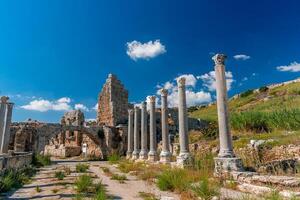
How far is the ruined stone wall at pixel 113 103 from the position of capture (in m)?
37.3

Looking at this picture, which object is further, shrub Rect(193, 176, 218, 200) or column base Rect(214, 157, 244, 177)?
column base Rect(214, 157, 244, 177)

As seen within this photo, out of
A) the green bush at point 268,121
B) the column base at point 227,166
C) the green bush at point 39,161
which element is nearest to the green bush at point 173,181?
the column base at point 227,166

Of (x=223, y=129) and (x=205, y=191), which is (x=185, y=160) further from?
(x=205, y=191)

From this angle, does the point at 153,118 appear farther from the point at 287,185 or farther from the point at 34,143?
the point at 34,143

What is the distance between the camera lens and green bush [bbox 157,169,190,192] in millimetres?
8578

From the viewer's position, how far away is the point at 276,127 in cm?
1811

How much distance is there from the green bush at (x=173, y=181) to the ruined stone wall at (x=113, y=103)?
27.7m

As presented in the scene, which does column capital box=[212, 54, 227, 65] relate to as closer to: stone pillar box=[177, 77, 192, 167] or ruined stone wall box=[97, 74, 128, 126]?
stone pillar box=[177, 77, 192, 167]

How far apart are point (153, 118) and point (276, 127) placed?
836 centimetres

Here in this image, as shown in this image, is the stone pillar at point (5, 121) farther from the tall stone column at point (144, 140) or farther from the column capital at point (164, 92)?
the tall stone column at point (144, 140)

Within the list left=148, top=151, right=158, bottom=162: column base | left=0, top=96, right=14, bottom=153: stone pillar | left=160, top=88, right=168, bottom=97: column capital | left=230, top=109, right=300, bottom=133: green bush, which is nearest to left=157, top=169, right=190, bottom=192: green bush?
left=160, top=88, right=168, bottom=97: column capital

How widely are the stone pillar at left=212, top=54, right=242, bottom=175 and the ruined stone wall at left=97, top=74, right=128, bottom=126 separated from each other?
1043 inches

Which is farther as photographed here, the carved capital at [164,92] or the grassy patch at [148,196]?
the carved capital at [164,92]

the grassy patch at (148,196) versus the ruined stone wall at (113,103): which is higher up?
the ruined stone wall at (113,103)
